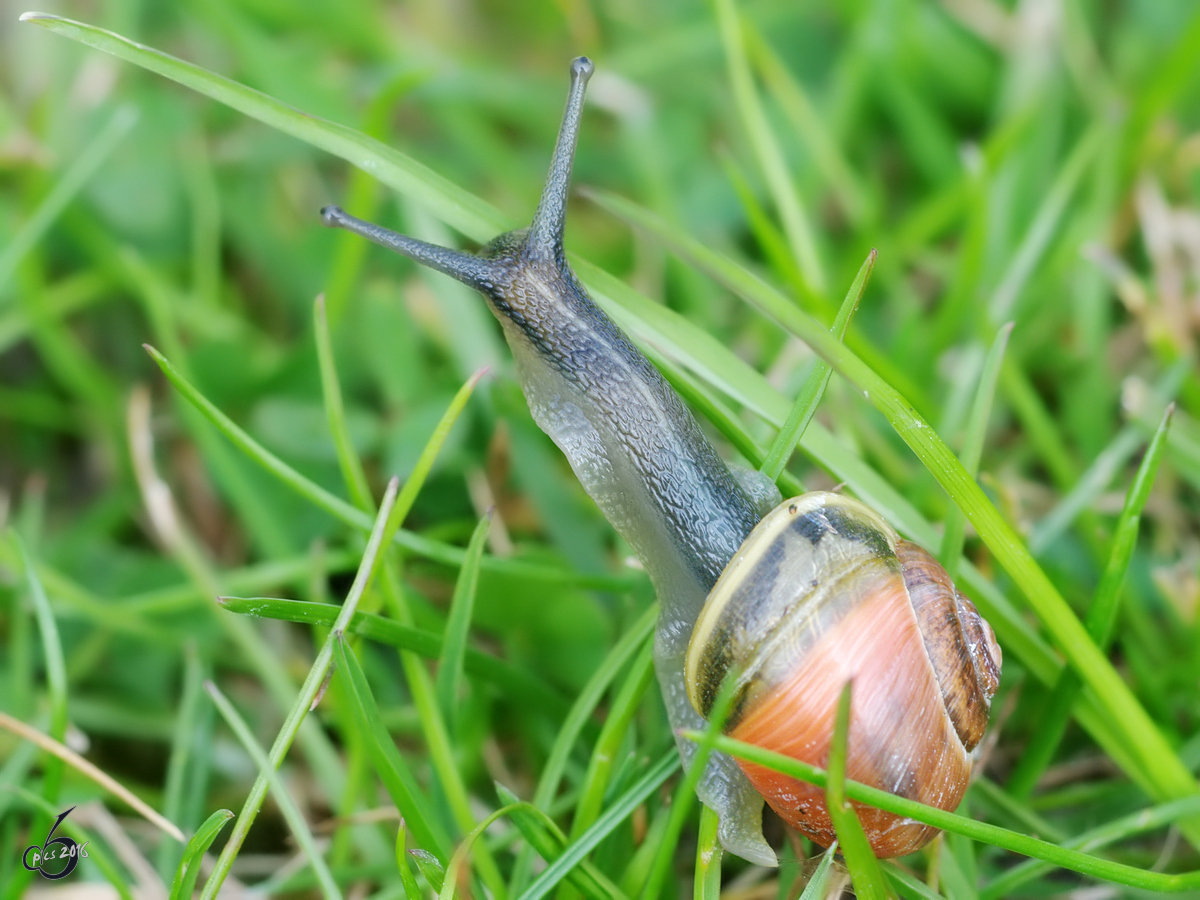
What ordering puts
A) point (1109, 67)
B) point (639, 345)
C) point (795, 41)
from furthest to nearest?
point (795, 41) → point (1109, 67) → point (639, 345)

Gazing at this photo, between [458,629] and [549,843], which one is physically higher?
[458,629]

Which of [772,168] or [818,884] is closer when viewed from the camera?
[818,884]

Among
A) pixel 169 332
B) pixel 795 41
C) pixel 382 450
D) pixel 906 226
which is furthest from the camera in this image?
pixel 795 41

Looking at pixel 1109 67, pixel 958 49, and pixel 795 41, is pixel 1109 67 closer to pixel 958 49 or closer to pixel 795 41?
pixel 958 49

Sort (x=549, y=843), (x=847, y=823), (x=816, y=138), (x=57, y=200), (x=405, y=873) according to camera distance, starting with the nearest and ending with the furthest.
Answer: (x=847, y=823)
(x=405, y=873)
(x=549, y=843)
(x=57, y=200)
(x=816, y=138)

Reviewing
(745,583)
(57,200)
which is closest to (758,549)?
(745,583)

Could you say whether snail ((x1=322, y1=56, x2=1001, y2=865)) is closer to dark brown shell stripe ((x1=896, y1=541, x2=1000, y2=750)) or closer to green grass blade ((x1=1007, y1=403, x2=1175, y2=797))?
dark brown shell stripe ((x1=896, y1=541, x2=1000, y2=750))

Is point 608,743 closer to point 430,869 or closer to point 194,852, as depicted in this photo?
point 430,869

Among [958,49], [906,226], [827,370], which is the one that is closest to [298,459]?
[827,370]
